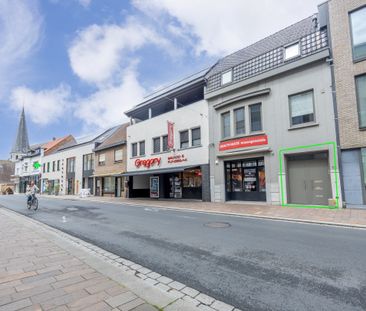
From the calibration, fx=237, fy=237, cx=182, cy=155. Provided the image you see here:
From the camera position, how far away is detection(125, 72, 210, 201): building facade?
1839 cm

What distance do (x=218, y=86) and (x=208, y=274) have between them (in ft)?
49.9

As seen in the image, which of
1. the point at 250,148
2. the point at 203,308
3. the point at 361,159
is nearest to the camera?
the point at 203,308

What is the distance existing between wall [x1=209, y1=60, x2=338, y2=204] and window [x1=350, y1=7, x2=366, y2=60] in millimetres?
1419

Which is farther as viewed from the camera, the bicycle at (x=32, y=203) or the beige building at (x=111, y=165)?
the beige building at (x=111, y=165)

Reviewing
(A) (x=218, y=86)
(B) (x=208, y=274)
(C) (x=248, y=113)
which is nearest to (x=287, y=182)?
(C) (x=248, y=113)

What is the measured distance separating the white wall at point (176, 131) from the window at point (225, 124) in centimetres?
135

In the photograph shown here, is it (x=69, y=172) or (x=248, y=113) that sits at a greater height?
(x=248, y=113)

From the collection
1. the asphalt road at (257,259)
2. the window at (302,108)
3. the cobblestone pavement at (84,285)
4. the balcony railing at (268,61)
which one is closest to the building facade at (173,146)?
the balcony railing at (268,61)

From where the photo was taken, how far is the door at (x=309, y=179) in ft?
42.2

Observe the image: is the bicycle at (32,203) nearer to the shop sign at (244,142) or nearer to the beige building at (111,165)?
the beige building at (111,165)

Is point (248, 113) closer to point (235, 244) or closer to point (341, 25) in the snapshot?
point (341, 25)

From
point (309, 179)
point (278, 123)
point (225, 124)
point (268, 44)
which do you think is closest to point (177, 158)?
point (225, 124)

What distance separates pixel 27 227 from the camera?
27.5 ft

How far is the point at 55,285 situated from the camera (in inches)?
140
